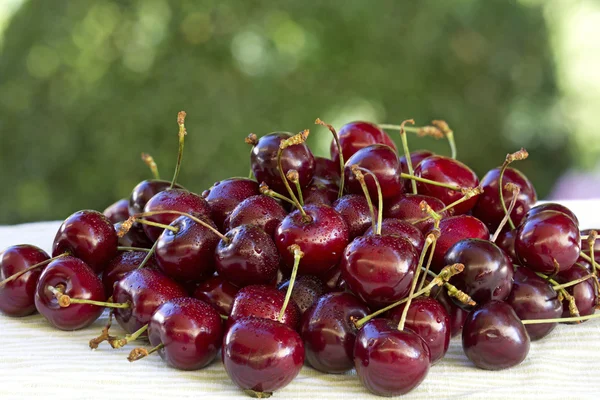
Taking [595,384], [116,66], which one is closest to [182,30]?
[116,66]

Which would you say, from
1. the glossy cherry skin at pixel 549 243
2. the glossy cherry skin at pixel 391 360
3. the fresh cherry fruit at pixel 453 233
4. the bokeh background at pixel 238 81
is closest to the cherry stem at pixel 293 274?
the glossy cherry skin at pixel 391 360

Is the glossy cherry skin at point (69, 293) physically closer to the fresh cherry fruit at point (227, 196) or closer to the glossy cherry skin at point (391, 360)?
the fresh cherry fruit at point (227, 196)

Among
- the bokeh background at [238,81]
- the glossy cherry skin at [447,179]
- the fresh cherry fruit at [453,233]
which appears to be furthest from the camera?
the bokeh background at [238,81]

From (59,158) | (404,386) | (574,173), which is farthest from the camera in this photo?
(574,173)

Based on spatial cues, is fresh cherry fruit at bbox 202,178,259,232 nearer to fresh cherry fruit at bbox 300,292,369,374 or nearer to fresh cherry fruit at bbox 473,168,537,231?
fresh cherry fruit at bbox 300,292,369,374

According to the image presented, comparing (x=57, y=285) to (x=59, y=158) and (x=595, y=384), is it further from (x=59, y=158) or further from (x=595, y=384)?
(x=59, y=158)

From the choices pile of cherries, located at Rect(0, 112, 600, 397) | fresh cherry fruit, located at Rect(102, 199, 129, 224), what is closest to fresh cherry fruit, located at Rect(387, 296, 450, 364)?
pile of cherries, located at Rect(0, 112, 600, 397)
